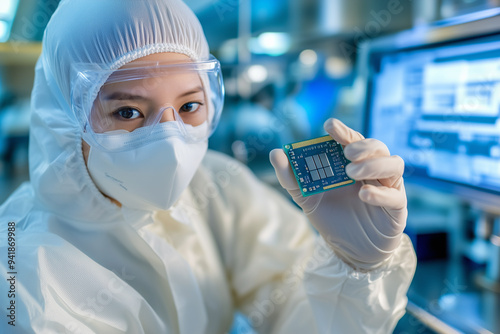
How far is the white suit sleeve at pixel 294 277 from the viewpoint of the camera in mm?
866

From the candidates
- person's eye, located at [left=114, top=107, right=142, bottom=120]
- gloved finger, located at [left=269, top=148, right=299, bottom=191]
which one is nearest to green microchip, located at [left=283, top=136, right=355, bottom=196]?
gloved finger, located at [left=269, top=148, right=299, bottom=191]

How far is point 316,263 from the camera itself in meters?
0.93

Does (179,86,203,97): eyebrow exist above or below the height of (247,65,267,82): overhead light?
above

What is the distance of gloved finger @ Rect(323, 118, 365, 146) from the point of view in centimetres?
74

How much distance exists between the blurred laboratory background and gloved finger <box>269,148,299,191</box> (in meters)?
0.58

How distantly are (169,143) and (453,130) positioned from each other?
81cm

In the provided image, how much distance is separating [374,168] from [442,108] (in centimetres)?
57

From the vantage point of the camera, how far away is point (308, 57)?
212 cm

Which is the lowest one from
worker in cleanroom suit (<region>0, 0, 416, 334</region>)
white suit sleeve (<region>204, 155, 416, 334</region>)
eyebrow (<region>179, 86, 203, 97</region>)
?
white suit sleeve (<region>204, 155, 416, 334</region>)

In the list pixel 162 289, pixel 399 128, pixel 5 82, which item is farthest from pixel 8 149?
pixel 399 128

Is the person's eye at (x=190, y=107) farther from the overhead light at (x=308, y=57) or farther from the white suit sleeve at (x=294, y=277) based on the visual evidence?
the overhead light at (x=308, y=57)

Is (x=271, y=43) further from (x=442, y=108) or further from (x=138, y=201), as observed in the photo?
(x=138, y=201)

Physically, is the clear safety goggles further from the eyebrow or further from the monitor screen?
the monitor screen

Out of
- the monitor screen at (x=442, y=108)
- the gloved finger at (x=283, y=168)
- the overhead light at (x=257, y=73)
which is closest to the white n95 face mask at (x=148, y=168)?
the gloved finger at (x=283, y=168)
